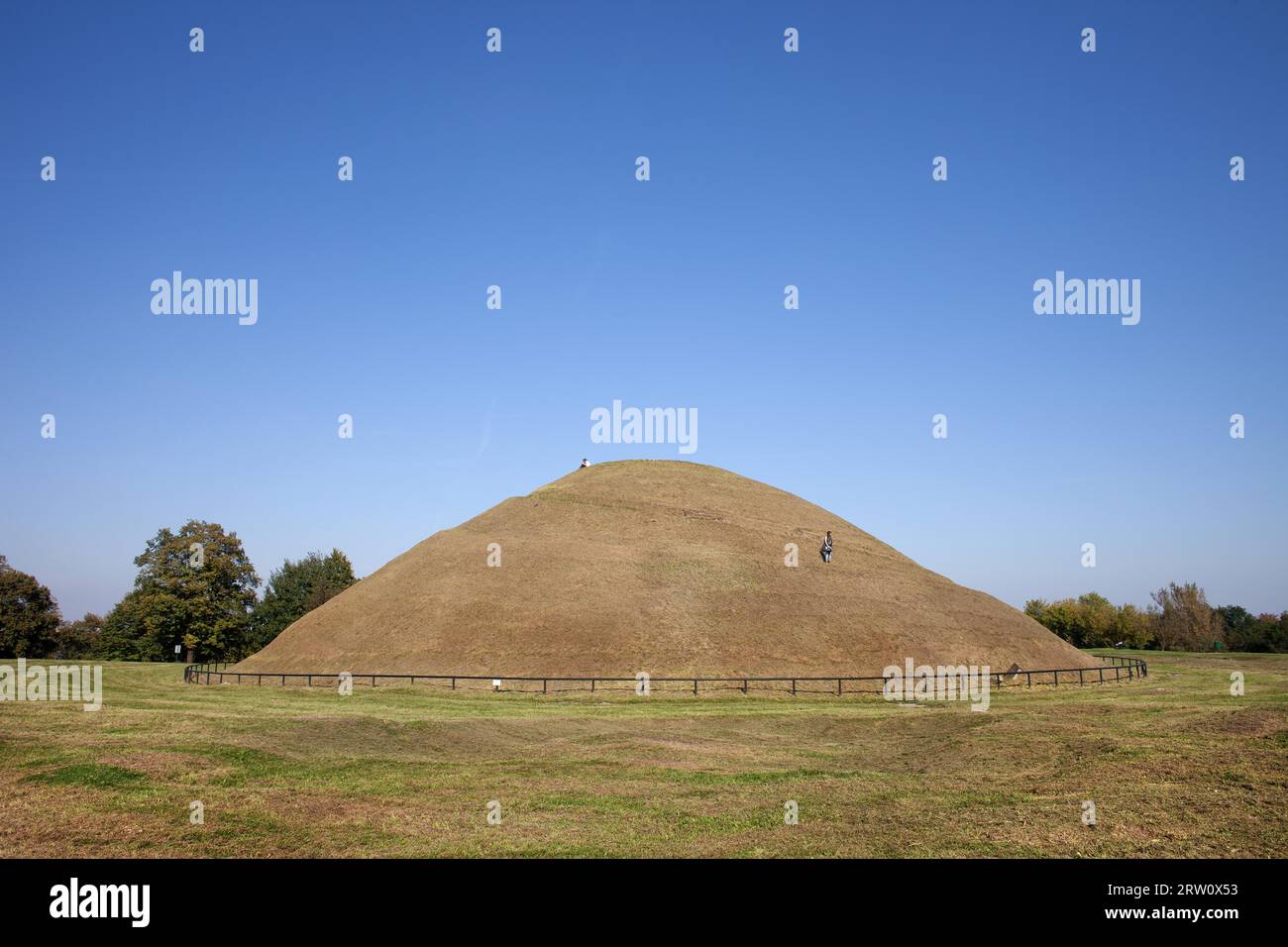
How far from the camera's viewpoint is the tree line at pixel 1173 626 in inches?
4574

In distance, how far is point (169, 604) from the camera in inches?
3669

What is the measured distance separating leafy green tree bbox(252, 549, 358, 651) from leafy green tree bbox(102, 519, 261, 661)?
485 inches

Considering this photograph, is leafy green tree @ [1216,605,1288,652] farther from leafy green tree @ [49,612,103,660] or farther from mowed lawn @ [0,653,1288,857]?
leafy green tree @ [49,612,103,660]

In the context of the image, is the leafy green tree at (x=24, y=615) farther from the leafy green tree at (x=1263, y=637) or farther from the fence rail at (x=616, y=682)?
the leafy green tree at (x=1263, y=637)

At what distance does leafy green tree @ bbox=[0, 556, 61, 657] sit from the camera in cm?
9362

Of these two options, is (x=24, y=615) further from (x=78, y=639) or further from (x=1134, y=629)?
(x=1134, y=629)

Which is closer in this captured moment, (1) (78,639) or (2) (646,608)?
(2) (646,608)

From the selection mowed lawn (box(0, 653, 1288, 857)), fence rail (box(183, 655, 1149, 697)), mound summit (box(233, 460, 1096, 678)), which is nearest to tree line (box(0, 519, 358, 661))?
mound summit (box(233, 460, 1096, 678))

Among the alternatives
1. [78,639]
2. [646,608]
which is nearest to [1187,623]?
[646,608]

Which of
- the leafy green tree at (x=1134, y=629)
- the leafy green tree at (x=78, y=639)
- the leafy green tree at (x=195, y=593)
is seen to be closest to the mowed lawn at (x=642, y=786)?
the leafy green tree at (x=195, y=593)

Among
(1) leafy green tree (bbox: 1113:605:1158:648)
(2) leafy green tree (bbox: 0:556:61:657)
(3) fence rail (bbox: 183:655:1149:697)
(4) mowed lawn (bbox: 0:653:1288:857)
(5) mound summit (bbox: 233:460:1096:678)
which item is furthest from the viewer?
(1) leafy green tree (bbox: 1113:605:1158:648)

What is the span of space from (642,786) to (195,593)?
87058 millimetres

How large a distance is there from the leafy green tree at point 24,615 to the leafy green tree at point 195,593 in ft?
31.0

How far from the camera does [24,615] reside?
9456cm
